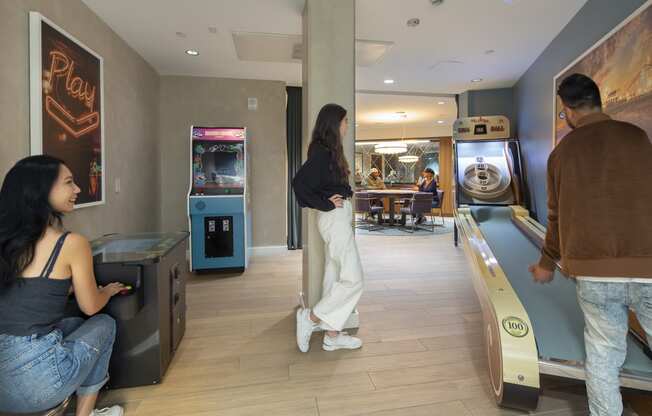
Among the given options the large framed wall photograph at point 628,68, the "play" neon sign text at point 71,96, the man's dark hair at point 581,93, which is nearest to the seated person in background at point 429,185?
the large framed wall photograph at point 628,68

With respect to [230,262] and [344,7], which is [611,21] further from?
[230,262]

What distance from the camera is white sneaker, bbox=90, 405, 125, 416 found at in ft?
5.35

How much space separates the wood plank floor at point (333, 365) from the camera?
177 centimetres

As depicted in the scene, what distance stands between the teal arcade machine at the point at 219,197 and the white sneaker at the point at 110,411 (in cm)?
251

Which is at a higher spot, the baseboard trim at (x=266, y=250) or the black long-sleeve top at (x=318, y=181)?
the black long-sleeve top at (x=318, y=181)

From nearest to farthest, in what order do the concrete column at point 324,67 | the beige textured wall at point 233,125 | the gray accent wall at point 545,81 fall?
1. the concrete column at point 324,67
2. the gray accent wall at point 545,81
3. the beige textured wall at point 233,125

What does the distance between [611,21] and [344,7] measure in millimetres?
2210

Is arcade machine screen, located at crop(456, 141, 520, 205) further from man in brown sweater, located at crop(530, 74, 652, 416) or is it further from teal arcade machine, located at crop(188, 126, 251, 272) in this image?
man in brown sweater, located at crop(530, 74, 652, 416)

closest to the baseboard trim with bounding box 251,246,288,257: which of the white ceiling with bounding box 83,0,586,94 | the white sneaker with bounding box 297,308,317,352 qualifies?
the white ceiling with bounding box 83,0,586,94

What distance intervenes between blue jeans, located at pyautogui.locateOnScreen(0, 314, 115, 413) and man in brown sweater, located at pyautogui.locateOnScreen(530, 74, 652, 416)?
2142 mm

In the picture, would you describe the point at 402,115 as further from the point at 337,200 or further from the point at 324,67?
the point at 337,200

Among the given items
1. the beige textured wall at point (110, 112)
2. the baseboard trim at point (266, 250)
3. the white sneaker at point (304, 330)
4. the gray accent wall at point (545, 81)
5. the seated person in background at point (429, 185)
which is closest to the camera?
the beige textured wall at point (110, 112)

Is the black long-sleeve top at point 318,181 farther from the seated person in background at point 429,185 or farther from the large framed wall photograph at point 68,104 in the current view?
the seated person in background at point 429,185

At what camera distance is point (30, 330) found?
1.31 metres
